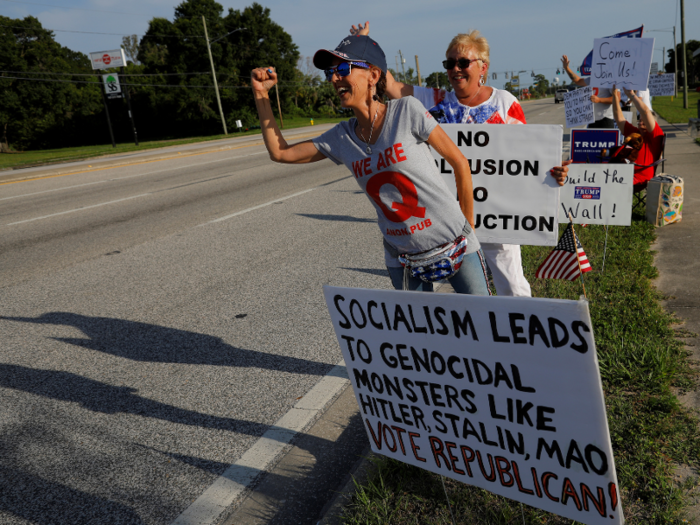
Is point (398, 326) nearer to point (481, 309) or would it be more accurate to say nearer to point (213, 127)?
point (481, 309)

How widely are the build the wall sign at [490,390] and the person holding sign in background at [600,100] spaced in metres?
6.75

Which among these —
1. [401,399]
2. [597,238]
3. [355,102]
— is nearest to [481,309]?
[401,399]

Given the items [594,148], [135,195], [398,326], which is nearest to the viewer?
[398,326]

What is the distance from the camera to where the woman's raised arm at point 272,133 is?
261 cm

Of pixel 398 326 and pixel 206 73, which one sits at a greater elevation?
pixel 206 73

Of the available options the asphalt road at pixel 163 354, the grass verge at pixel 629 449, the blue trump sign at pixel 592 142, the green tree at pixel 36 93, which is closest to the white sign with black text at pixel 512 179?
the grass verge at pixel 629 449

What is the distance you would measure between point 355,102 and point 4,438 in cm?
286

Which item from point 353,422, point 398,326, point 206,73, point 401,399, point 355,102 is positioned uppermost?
point 206,73

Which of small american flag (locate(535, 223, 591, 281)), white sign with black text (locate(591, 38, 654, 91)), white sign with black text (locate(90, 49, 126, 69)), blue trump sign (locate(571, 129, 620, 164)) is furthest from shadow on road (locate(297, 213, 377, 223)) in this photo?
white sign with black text (locate(90, 49, 126, 69))

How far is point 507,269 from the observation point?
11.5 ft

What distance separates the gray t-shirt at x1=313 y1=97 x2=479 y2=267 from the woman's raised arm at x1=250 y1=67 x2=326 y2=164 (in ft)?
0.71

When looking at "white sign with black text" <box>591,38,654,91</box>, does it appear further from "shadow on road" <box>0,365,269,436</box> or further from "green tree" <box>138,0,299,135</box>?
"green tree" <box>138,0,299,135</box>

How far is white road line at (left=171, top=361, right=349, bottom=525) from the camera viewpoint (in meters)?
2.53

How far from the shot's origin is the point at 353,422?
10.3 ft
